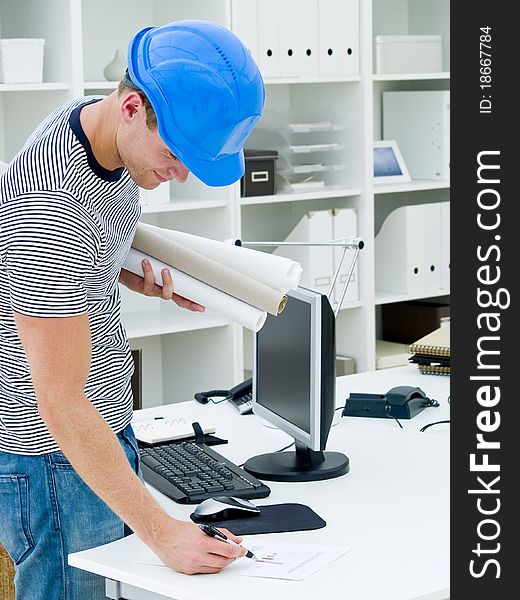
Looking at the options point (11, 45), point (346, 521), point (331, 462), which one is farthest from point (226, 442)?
point (11, 45)

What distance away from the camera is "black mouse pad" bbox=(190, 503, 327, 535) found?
1904 millimetres

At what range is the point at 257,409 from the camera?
248 centimetres

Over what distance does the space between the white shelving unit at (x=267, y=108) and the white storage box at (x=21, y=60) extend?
0.17ft

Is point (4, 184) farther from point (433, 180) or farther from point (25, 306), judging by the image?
point (433, 180)

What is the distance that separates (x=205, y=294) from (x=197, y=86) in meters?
0.54

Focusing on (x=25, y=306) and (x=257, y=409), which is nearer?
(x=25, y=306)

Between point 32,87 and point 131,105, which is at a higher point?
point 32,87

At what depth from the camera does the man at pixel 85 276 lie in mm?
1599

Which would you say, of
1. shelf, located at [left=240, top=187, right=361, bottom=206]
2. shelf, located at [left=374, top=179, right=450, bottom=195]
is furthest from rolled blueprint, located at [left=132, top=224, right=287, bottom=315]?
shelf, located at [left=374, top=179, right=450, bottom=195]

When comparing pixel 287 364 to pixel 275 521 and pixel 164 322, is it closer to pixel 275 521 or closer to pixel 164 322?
pixel 275 521

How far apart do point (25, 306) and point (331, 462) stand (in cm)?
88

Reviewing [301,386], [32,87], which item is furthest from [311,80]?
[301,386]

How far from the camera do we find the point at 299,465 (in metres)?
2.23

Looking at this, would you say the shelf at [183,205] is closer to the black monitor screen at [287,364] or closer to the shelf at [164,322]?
the shelf at [164,322]
